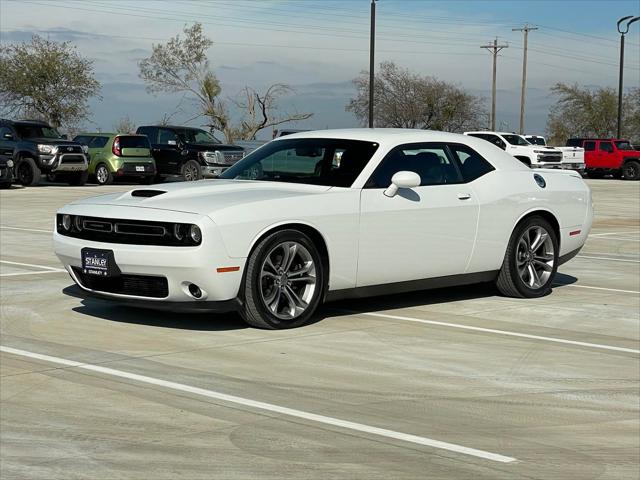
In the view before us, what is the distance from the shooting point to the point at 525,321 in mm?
9297

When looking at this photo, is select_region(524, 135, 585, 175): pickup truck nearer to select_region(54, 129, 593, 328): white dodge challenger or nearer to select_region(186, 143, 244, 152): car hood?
select_region(186, 143, 244, 152): car hood

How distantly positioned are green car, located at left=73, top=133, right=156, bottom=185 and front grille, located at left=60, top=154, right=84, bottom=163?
4.90 feet

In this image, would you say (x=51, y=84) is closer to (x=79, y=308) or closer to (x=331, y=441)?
(x=79, y=308)

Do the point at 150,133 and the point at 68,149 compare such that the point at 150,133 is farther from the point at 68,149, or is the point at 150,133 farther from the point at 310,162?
the point at 310,162

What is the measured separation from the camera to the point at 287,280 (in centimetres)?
854

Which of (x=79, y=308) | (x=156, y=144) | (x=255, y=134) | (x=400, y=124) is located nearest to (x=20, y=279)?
(x=79, y=308)

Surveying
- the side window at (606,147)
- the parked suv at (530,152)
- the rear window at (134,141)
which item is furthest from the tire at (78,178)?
the side window at (606,147)

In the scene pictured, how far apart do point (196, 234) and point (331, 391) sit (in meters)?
1.98

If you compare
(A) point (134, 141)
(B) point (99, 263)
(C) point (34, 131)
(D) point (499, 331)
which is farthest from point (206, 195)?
(A) point (134, 141)

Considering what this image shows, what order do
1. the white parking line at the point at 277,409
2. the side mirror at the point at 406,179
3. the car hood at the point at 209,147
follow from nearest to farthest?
the white parking line at the point at 277,409 < the side mirror at the point at 406,179 < the car hood at the point at 209,147

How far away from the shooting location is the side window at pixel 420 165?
30.3ft

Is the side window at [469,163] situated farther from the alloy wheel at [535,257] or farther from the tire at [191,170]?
the tire at [191,170]

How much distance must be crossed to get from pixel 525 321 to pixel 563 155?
123 feet

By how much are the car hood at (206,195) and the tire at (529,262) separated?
→ 219 centimetres
